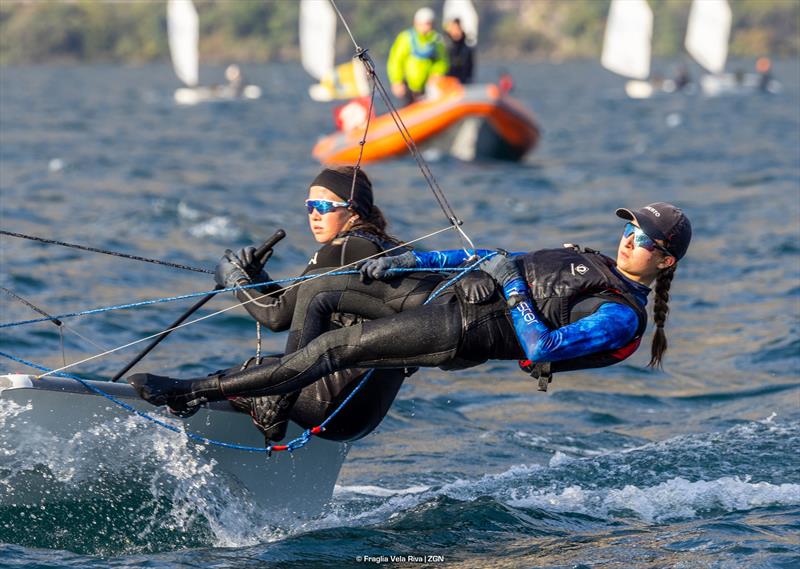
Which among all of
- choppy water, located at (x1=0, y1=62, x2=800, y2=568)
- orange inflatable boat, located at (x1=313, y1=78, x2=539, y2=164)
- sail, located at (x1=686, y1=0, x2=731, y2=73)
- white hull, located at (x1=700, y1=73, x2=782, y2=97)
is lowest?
choppy water, located at (x1=0, y1=62, x2=800, y2=568)

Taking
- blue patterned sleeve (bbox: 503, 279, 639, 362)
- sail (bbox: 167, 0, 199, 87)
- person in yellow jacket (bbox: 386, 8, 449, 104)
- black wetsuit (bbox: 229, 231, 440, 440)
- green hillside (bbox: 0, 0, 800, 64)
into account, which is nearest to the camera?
blue patterned sleeve (bbox: 503, 279, 639, 362)

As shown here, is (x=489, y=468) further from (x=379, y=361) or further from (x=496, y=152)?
(x=496, y=152)

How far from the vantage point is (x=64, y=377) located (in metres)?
5.04

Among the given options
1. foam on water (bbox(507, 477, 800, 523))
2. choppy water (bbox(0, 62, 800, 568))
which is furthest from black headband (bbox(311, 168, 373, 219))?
foam on water (bbox(507, 477, 800, 523))

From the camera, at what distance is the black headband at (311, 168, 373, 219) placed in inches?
207

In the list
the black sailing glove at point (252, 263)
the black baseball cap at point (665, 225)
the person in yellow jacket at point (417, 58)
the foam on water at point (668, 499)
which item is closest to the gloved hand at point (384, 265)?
the black sailing glove at point (252, 263)

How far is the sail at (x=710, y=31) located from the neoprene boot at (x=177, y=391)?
44.0 m

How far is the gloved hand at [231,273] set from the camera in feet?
17.4

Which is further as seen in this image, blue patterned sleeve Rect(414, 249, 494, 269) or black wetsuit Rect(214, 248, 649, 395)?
blue patterned sleeve Rect(414, 249, 494, 269)

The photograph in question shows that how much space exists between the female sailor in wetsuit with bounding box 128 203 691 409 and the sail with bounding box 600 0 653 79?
3823 centimetres

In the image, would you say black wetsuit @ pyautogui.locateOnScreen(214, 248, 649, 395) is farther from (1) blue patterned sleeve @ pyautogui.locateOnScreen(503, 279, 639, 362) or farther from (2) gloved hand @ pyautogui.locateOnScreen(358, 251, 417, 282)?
(2) gloved hand @ pyautogui.locateOnScreen(358, 251, 417, 282)

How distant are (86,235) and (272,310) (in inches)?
311

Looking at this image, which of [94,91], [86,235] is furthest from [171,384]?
[94,91]

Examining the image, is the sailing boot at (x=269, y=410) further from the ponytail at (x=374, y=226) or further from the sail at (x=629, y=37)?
the sail at (x=629, y=37)
